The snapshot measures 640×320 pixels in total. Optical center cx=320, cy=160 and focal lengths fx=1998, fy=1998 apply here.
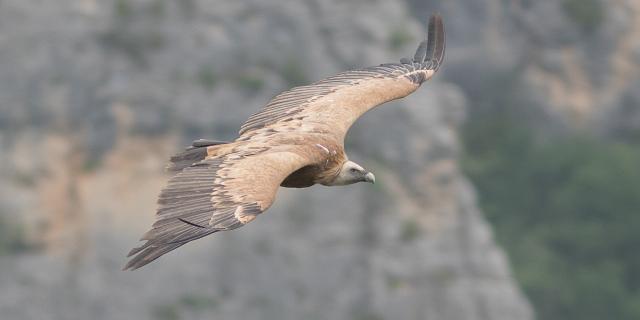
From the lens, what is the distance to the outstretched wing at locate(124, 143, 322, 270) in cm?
1669

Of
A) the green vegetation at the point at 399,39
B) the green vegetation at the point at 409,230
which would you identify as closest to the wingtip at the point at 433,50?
the green vegetation at the point at 399,39

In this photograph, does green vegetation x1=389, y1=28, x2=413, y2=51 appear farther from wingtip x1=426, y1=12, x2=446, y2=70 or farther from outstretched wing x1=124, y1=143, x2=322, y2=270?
outstretched wing x1=124, y1=143, x2=322, y2=270

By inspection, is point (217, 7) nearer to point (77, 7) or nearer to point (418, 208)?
point (77, 7)

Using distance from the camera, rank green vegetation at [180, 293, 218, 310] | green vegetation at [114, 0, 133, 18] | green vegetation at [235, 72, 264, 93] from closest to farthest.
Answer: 1. green vegetation at [114, 0, 133, 18]
2. green vegetation at [180, 293, 218, 310]
3. green vegetation at [235, 72, 264, 93]

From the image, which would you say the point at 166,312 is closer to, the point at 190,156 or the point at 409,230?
the point at 409,230

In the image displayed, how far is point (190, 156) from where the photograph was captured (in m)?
19.0

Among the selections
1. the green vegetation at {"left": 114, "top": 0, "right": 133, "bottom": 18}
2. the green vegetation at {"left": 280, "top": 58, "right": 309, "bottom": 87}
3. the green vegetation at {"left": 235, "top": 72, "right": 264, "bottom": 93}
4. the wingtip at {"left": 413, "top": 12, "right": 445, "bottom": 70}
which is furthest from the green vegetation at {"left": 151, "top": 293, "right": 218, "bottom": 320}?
the wingtip at {"left": 413, "top": 12, "right": 445, "bottom": 70}

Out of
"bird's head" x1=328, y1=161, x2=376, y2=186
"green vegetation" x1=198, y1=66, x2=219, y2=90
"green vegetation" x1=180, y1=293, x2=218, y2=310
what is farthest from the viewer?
"green vegetation" x1=198, y1=66, x2=219, y2=90

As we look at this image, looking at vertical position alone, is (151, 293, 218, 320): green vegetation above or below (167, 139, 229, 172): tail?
above

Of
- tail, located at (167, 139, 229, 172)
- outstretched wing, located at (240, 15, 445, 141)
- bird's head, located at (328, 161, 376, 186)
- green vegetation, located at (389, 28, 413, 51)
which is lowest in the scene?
tail, located at (167, 139, 229, 172)

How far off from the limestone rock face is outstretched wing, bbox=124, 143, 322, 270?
1940cm

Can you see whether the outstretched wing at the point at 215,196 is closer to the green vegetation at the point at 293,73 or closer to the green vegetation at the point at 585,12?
the green vegetation at the point at 293,73

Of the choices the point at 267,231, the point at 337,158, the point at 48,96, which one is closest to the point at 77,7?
the point at 48,96

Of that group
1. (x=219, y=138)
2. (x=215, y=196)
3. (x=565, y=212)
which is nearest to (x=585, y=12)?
(x=565, y=212)
